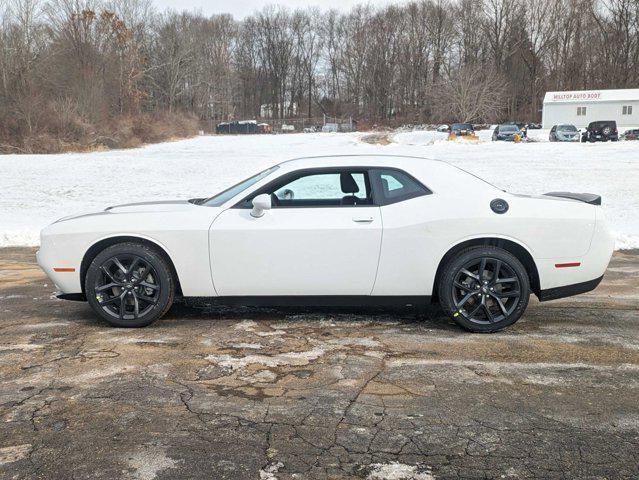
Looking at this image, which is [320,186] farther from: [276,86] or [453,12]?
[276,86]

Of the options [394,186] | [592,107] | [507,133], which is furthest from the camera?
[592,107]

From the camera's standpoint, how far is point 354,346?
4.44m

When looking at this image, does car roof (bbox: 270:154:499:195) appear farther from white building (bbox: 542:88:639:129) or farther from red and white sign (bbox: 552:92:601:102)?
red and white sign (bbox: 552:92:601:102)

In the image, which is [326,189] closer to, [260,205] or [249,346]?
[260,205]

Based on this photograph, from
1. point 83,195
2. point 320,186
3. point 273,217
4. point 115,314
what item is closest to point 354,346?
point 273,217

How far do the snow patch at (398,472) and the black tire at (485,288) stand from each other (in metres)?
2.12

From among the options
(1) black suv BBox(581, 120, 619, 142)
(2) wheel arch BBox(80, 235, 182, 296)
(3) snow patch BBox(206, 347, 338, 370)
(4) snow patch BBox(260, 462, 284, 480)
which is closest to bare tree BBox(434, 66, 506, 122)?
(1) black suv BBox(581, 120, 619, 142)

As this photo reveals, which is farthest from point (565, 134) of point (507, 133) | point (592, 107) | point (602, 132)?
point (592, 107)

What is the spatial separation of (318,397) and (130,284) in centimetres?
215

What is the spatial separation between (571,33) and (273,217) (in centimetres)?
8972

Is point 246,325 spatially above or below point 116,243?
below

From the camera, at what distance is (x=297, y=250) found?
472 centimetres

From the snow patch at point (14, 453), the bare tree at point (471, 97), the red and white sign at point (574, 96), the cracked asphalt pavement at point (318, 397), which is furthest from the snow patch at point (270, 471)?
the bare tree at point (471, 97)

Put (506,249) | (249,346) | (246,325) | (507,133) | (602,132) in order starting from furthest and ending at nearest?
1. (507,133)
2. (602,132)
3. (246,325)
4. (506,249)
5. (249,346)
